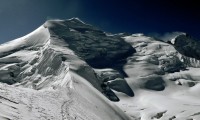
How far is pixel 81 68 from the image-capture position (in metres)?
169

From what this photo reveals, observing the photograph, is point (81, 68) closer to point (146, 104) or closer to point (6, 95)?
point (146, 104)

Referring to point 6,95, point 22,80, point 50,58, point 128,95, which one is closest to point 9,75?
point 22,80

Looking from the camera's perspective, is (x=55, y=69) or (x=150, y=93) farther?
(x=150, y=93)

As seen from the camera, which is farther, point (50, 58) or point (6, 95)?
point (50, 58)

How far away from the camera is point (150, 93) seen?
19925cm

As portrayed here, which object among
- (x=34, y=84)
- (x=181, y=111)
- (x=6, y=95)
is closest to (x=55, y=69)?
(x=34, y=84)

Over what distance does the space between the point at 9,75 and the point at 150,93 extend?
2895 inches

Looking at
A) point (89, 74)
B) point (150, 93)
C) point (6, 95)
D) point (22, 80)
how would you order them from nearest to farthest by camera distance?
point (6, 95)
point (89, 74)
point (22, 80)
point (150, 93)

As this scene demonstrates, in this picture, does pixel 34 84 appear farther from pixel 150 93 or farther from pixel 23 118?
pixel 23 118

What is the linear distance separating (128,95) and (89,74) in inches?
1503

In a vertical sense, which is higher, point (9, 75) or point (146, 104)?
point (9, 75)

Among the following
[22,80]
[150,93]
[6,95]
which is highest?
[6,95]

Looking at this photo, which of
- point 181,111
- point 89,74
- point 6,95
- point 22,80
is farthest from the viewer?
point 22,80

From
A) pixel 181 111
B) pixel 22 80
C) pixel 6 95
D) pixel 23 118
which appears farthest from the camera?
pixel 22 80
